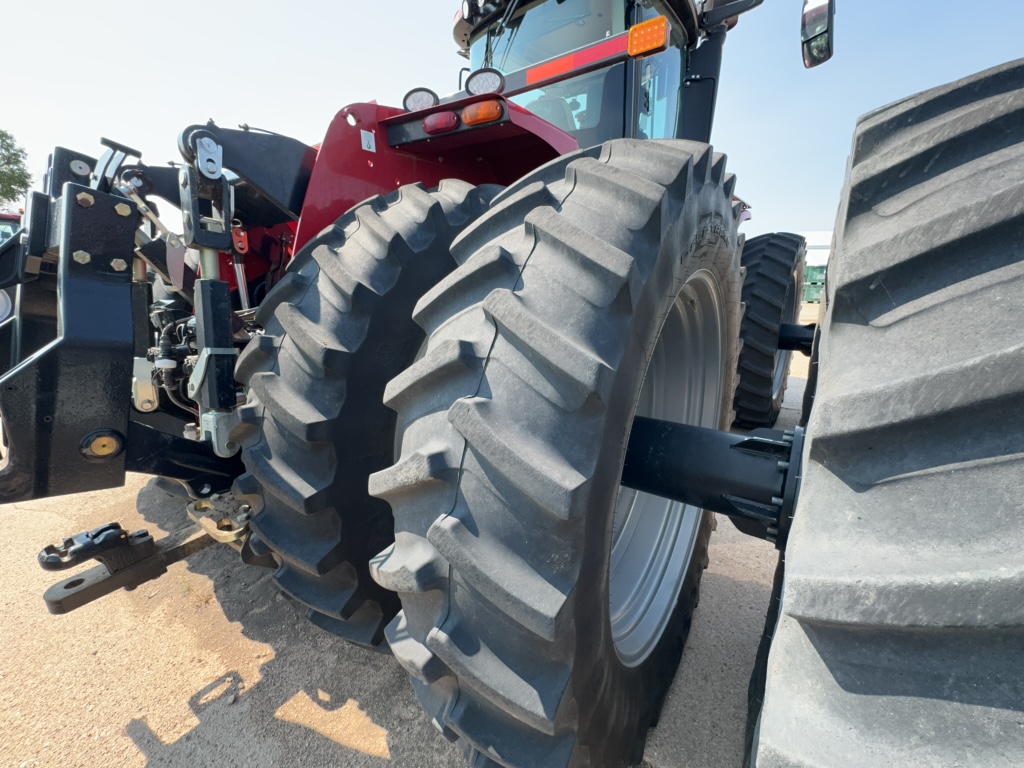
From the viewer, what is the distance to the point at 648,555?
1.75 meters

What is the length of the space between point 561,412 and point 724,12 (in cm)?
277

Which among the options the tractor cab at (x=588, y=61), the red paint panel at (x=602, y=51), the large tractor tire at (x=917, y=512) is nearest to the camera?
the large tractor tire at (x=917, y=512)

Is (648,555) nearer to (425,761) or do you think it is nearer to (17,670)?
(425,761)

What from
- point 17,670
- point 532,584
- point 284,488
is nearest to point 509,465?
point 532,584

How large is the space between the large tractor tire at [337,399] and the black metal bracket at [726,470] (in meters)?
0.69

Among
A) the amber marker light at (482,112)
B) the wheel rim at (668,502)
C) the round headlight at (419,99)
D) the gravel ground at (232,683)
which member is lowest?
the gravel ground at (232,683)

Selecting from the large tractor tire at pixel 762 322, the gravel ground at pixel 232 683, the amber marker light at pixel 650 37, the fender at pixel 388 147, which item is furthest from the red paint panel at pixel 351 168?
the large tractor tire at pixel 762 322

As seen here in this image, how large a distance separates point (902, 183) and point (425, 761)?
1772 millimetres

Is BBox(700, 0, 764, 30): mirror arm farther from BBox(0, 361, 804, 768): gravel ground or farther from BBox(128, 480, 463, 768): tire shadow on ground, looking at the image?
BBox(128, 480, 463, 768): tire shadow on ground

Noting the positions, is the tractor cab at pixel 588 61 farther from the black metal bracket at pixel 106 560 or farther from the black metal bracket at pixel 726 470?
the black metal bracket at pixel 106 560

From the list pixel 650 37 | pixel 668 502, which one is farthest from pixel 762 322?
pixel 650 37

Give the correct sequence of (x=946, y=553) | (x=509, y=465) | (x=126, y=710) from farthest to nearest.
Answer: (x=126, y=710)
(x=509, y=465)
(x=946, y=553)

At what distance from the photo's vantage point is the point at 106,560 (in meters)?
1.54

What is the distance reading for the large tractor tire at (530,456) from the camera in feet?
2.58
